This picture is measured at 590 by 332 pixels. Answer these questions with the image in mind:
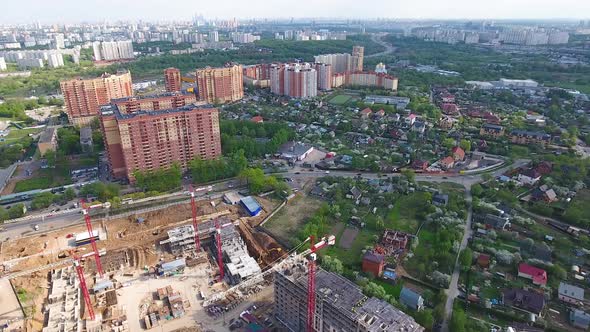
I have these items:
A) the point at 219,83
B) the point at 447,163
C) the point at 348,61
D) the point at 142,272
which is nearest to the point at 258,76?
the point at 219,83

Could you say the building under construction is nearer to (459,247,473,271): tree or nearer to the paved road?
the paved road

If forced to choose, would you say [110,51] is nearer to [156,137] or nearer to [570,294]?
[156,137]

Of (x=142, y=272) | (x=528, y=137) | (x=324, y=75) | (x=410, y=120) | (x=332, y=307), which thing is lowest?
(x=142, y=272)

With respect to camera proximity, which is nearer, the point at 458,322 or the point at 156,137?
the point at 458,322

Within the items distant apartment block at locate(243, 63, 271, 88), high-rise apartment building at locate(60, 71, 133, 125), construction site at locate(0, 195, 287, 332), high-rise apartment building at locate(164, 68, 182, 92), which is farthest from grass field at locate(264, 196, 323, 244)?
distant apartment block at locate(243, 63, 271, 88)

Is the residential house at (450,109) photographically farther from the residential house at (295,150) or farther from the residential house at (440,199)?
the residential house at (440,199)

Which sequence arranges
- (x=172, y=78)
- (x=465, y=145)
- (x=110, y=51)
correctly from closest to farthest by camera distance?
1. (x=465, y=145)
2. (x=172, y=78)
3. (x=110, y=51)

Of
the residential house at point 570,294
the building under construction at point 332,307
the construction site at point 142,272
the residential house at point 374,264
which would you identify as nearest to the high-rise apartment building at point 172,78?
the construction site at point 142,272
